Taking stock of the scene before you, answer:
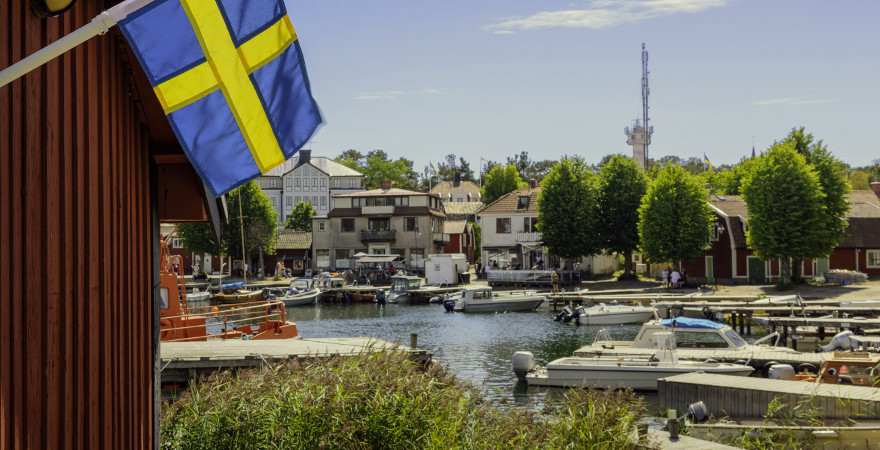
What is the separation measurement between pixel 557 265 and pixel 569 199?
11.7 meters

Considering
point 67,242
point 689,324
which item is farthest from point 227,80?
point 689,324

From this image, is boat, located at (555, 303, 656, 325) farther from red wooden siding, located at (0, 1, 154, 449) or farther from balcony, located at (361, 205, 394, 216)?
red wooden siding, located at (0, 1, 154, 449)

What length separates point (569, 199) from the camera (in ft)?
268

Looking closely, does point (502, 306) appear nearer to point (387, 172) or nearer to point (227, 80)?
point (227, 80)

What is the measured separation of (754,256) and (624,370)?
42.8m

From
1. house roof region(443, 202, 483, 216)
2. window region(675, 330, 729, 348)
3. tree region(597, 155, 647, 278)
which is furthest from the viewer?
house roof region(443, 202, 483, 216)

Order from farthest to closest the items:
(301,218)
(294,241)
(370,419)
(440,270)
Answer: (301,218)
(294,241)
(440,270)
(370,419)

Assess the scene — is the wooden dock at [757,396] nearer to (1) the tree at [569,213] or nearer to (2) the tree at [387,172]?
(1) the tree at [569,213]

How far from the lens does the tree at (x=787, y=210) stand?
2594 inches

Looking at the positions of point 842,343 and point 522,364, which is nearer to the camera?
point 522,364

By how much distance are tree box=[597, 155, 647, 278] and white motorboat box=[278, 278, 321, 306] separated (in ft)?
73.7

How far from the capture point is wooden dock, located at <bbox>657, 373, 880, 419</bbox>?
61.1ft

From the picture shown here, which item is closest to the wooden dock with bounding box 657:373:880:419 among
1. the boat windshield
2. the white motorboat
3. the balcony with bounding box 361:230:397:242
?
the boat windshield

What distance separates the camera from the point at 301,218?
396ft
